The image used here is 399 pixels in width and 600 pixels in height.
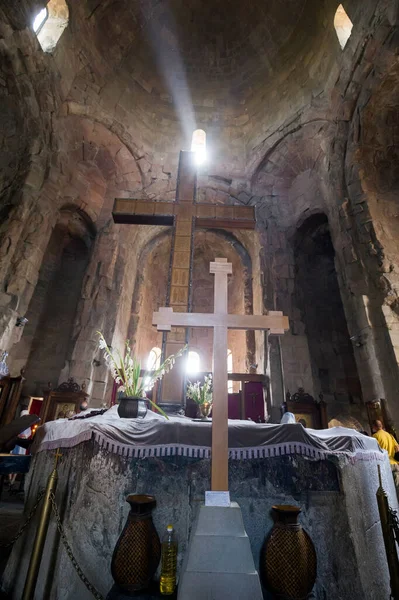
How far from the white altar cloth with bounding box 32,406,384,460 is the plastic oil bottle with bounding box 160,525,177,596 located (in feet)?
1.87

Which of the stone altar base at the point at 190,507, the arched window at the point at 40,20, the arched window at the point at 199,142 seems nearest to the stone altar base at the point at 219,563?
the stone altar base at the point at 190,507

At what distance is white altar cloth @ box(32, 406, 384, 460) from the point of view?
2.52 meters

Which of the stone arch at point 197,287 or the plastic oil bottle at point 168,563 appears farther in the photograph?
the stone arch at point 197,287

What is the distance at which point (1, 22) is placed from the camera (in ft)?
22.5

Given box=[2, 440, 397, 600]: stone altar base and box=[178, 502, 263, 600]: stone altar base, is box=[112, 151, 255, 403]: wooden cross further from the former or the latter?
box=[178, 502, 263, 600]: stone altar base

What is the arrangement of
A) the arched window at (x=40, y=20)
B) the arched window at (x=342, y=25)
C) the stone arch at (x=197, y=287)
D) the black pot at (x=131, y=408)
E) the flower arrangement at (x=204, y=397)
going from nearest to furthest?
the black pot at (x=131, y=408)
the flower arrangement at (x=204, y=397)
the arched window at (x=40, y=20)
the arched window at (x=342, y=25)
the stone arch at (x=197, y=287)

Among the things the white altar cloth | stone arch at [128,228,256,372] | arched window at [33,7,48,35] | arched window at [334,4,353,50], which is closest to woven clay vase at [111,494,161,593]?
the white altar cloth

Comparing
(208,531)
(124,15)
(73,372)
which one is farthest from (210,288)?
(208,531)

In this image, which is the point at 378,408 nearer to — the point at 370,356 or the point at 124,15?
the point at 370,356

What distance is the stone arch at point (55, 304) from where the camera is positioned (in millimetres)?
9797

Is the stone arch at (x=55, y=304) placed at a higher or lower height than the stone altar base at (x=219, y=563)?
higher

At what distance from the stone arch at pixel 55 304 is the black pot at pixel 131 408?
6256mm

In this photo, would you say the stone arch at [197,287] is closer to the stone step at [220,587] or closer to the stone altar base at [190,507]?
the stone altar base at [190,507]

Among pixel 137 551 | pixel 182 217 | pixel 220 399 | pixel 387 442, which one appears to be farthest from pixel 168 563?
pixel 182 217
